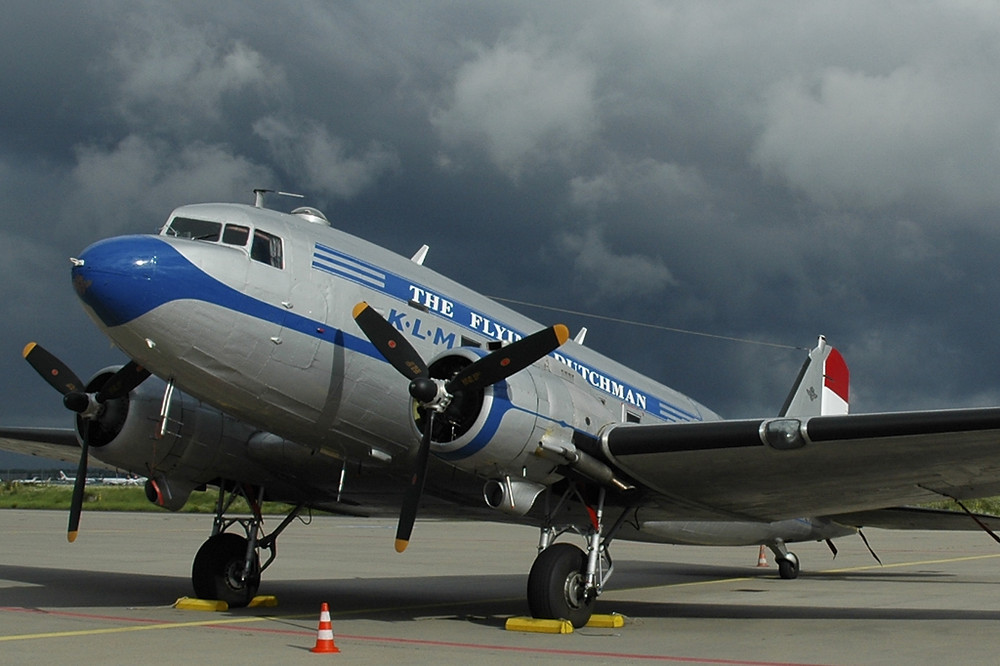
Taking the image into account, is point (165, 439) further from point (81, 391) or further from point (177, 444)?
point (81, 391)

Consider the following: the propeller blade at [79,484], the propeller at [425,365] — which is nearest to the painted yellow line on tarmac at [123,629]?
the propeller blade at [79,484]

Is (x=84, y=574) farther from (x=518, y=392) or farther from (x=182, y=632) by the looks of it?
(x=518, y=392)

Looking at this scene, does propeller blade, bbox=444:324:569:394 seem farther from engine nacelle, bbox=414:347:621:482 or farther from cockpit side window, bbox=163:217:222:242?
cockpit side window, bbox=163:217:222:242

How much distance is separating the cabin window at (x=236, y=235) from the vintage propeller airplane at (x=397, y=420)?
28 millimetres

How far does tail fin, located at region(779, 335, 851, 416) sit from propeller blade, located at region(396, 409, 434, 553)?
10.6 m

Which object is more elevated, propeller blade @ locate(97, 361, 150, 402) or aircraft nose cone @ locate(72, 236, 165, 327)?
aircraft nose cone @ locate(72, 236, 165, 327)

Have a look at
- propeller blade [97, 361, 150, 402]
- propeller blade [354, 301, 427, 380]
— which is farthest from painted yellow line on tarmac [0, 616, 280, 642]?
propeller blade [354, 301, 427, 380]

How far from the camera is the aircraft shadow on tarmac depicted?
1330cm

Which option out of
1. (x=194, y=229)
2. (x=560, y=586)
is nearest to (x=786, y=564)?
(x=560, y=586)

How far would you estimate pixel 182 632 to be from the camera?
10562mm

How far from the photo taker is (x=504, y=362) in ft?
34.9

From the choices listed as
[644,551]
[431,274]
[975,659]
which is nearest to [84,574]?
[431,274]

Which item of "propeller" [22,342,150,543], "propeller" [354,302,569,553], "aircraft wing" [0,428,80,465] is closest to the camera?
"propeller" [354,302,569,553]

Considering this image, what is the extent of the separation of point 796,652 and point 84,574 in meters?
13.8
